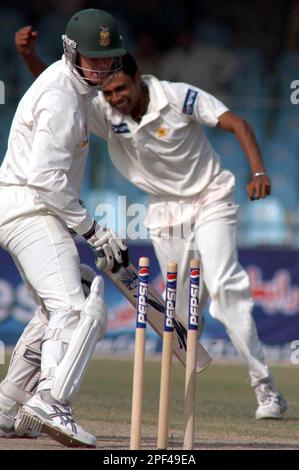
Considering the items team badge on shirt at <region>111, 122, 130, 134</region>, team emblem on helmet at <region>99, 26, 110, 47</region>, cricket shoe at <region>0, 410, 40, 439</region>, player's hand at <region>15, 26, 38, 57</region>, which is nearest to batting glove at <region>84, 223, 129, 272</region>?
team emblem on helmet at <region>99, 26, 110, 47</region>

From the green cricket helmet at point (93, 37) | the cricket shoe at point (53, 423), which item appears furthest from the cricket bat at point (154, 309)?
the green cricket helmet at point (93, 37)

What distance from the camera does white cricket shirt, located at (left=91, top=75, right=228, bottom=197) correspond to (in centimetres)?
709

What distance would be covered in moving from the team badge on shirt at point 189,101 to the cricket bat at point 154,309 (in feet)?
5.80

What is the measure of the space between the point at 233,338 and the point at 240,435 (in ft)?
3.87

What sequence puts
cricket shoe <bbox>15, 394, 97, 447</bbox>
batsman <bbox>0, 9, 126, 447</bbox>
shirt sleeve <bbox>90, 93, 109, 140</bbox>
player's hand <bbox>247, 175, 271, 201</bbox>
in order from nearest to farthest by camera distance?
cricket shoe <bbox>15, 394, 97, 447</bbox> < batsman <bbox>0, 9, 126, 447</bbox> < player's hand <bbox>247, 175, 271, 201</bbox> < shirt sleeve <bbox>90, 93, 109, 140</bbox>

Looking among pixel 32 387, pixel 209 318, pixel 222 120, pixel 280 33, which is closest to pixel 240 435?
pixel 32 387

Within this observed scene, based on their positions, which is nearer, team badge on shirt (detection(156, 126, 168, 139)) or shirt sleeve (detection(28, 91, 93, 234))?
shirt sleeve (detection(28, 91, 93, 234))

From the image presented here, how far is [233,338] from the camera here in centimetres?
690

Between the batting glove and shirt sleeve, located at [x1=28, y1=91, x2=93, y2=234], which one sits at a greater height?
shirt sleeve, located at [x1=28, y1=91, x2=93, y2=234]

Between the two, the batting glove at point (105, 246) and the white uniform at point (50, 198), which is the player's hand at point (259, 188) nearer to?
the white uniform at point (50, 198)

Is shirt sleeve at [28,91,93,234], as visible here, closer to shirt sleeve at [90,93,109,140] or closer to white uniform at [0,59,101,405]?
white uniform at [0,59,101,405]

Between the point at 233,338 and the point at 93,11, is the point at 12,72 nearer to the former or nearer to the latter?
the point at 233,338

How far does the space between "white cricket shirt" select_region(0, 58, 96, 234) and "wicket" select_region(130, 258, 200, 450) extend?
24.4 inches

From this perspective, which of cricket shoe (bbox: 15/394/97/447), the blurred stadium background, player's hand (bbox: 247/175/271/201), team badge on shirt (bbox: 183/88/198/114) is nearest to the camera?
cricket shoe (bbox: 15/394/97/447)
